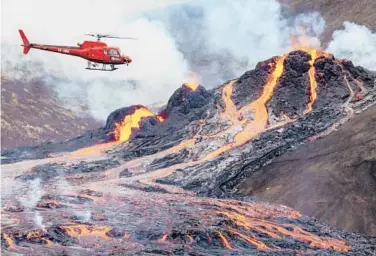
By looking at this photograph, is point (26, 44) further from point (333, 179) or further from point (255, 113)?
point (255, 113)

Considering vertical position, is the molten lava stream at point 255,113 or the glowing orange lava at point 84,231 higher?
the molten lava stream at point 255,113

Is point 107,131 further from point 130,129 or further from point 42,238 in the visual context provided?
point 42,238

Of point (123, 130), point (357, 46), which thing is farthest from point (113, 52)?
point (357, 46)

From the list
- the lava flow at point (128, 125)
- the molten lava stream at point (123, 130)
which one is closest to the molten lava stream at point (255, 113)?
the lava flow at point (128, 125)

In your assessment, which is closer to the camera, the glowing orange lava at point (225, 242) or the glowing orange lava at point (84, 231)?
the glowing orange lava at point (225, 242)

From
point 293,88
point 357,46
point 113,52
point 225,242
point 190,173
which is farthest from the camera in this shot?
point 357,46

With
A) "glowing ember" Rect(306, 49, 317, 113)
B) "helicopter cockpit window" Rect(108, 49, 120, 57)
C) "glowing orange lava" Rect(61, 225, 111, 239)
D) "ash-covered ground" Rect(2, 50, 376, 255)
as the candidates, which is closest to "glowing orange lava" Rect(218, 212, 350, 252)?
"ash-covered ground" Rect(2, 50, 376, 255)

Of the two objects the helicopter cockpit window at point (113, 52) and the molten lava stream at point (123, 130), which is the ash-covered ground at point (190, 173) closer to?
the molten lava stream at point (123, 130)

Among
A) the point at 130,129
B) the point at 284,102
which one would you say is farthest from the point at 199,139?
the point at 130,129
